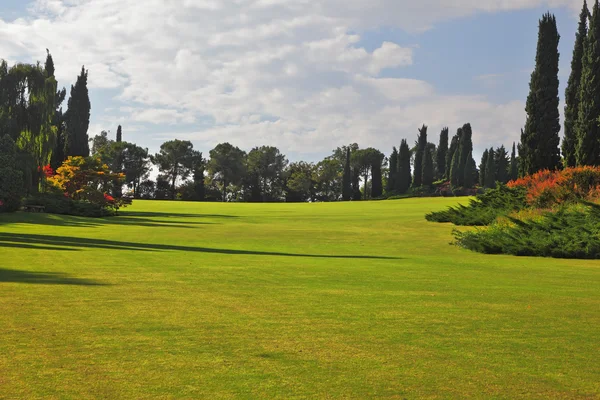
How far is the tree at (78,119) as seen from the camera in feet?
231

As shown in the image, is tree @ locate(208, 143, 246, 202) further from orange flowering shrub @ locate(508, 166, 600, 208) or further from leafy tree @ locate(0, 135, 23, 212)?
orange flowering shrub @ locate(508, 166, 600, 208)

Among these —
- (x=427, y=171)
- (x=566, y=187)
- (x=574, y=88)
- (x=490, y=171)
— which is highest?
(x=574, y=88)

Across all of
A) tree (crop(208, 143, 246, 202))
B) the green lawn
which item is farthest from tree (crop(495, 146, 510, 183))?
the green lawn

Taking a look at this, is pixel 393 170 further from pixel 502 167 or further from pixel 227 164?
pixel 227 164

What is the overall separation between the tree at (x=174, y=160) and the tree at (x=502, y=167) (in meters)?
57.1

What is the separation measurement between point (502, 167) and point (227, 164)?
5100 centimetres

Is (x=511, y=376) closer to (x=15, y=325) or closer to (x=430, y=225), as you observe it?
(x=15, y=325)

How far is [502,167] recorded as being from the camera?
94.8m

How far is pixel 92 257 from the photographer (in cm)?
1509

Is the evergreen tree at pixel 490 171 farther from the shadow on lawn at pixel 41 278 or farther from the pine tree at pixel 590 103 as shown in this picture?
the shadow on lawn at pixel 41 278

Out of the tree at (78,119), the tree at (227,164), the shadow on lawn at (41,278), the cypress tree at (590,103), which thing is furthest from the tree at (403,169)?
the shadow on lawn at (41,278)

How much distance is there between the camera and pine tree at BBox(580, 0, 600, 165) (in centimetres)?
3434

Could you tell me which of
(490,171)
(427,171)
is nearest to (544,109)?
(490,171)

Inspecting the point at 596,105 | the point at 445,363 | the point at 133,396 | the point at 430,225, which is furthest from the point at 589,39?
the point at 133,396
